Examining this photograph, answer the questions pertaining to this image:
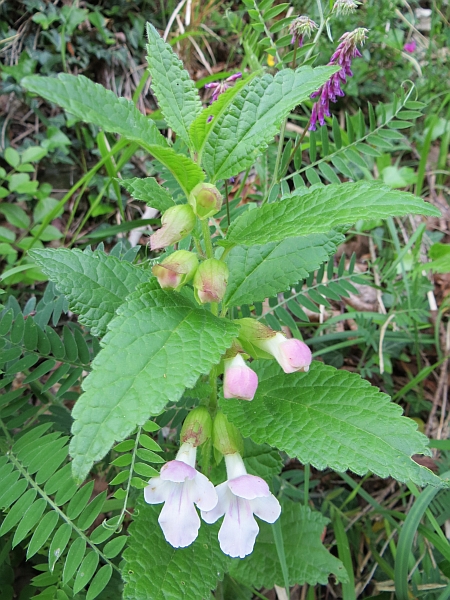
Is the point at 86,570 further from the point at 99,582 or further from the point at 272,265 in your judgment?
the point at 272,265

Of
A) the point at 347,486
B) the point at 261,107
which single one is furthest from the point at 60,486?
the point at 347,486

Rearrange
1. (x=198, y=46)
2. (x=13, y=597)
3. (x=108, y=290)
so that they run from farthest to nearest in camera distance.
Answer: (x=198, y=46) → (x=13, y=597) → (x=108, y=290)

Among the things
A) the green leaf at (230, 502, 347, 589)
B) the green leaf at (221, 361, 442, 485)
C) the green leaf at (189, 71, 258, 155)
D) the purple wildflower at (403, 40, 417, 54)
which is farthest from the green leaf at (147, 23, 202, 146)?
the purple wildflower at (403, 40, 417, 54)

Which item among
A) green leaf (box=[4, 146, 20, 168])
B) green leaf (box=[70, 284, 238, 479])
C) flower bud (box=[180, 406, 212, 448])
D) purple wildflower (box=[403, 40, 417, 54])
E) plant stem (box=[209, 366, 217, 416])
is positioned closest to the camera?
green leaf (box=[70, 284, 238, 479])

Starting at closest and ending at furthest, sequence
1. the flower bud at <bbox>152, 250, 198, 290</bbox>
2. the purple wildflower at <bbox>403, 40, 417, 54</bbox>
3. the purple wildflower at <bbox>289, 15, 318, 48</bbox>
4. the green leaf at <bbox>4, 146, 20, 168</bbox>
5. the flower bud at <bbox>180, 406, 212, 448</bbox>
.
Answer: the flower bud at <bbox>152, 250, 198, 290</bbox> → the flower bud at <bbox>180, 406, 212, 448</bbox> → the purple wildflower at <bbox>289, 15, 318, 48</bbox> → the green leaf at <bbox>4, 146, 20, 168</bbox> → the purple wildflower at <bbox>403, 40, 417, 54</bbox>

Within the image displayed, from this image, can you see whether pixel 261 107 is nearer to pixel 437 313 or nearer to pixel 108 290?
pixel 108 290

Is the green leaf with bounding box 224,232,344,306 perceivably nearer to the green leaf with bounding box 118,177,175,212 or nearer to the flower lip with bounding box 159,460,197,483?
the green leaf with bounding box 118,177,175,212

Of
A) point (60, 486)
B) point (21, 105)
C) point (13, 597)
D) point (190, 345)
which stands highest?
point (21, 105)
